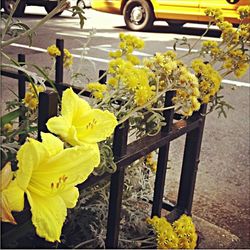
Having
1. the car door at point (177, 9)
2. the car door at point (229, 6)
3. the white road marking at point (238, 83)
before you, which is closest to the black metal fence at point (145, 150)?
the white road marking at point (238, 83)

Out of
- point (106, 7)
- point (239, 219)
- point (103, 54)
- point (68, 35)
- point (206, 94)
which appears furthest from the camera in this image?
point (106, 7)

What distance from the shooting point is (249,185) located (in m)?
3.17

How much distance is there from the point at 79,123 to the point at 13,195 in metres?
0.20

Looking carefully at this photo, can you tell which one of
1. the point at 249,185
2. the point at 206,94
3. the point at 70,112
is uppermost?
the point at 70,112

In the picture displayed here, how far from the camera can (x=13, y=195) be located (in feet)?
2.00

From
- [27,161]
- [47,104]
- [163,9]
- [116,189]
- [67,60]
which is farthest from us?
[163,9]

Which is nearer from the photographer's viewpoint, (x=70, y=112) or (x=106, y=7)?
(x=70, y=112)

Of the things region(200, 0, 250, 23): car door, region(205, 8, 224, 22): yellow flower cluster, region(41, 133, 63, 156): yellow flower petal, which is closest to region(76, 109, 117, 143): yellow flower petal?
region(41, 133, 63, 156): yellow flower petal

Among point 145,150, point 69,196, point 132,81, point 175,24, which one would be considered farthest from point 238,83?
point 69,196

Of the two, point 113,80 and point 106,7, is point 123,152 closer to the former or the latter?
point 113,80

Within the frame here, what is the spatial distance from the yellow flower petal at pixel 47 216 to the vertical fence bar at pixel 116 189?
68cm

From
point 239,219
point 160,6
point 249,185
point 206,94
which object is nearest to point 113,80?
point 206,94

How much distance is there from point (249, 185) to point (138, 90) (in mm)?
2143

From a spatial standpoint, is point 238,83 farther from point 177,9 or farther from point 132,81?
point 132,81
